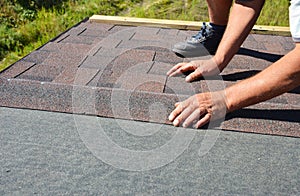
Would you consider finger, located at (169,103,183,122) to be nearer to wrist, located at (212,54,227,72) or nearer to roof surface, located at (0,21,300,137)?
roof surface, located at (0,21,300,137)

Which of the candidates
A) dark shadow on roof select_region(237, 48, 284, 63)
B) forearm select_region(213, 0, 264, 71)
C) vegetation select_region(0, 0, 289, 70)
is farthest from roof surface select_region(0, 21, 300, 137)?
vegetation select_region(0, 0, 289, 70)

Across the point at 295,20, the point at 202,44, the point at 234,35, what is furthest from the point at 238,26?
the point at 295,20

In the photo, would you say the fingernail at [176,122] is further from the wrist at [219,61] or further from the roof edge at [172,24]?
the roof edge at [172,24]

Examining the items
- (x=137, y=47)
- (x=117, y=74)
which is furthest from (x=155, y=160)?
(x=137, y=47)

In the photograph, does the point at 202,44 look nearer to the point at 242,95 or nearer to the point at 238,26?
the point at 238,26

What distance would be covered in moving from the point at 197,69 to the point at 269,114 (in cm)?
41

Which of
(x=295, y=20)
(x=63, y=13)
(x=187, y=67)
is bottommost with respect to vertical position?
(x=63, y=13)

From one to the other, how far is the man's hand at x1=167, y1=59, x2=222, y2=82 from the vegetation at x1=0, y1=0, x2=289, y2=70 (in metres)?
1.08

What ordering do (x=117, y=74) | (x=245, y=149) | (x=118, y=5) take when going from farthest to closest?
(x=118, y=5), (x=117, y=74), (x=245, y=149)

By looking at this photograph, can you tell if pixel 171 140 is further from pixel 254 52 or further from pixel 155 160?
pixel 254 52

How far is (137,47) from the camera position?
2307 mm

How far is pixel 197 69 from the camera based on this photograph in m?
1.86

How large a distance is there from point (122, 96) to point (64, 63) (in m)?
0.51

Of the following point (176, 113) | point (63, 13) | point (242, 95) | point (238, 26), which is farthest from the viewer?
point (63, 13)
